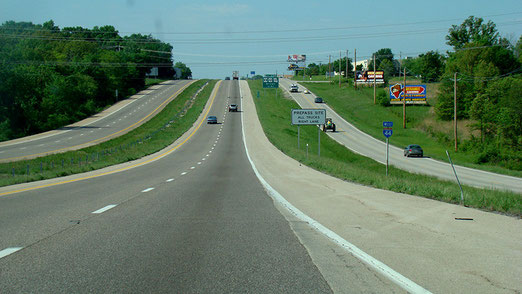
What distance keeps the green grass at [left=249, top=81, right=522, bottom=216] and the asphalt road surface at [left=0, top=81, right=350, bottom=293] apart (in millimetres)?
4694

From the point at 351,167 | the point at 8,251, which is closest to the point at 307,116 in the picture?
the point at 351,167

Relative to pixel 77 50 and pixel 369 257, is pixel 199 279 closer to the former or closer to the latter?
pixel 369 257

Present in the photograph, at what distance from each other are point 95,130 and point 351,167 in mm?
51701

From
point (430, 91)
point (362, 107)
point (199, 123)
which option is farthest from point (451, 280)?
point (430, 91)

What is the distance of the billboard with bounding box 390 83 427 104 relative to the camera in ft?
329

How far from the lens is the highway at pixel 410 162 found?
123 feet

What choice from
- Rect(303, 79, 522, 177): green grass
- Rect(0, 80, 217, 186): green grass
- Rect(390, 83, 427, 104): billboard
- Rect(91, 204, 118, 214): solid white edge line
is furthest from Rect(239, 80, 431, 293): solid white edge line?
Rect(390, 83, 427, 104): billboard

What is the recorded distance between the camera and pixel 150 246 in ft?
24.1

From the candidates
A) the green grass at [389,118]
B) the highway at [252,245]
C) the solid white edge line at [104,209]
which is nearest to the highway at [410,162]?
the green grass at [389,118]

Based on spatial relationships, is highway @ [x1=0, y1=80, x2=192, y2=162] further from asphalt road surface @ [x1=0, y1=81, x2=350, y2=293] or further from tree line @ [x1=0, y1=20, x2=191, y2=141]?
asphalt road surface @ [x1=0, y1=81, x2=350, y2=293]

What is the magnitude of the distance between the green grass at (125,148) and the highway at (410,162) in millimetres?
22571

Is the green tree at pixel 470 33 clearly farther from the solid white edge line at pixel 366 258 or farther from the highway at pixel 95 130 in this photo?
the solid white edge line at pixel 366 258

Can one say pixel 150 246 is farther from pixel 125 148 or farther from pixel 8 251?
pixel 125 148

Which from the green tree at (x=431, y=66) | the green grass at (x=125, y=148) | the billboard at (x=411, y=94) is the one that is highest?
the green tree at (x=431, y=66)
